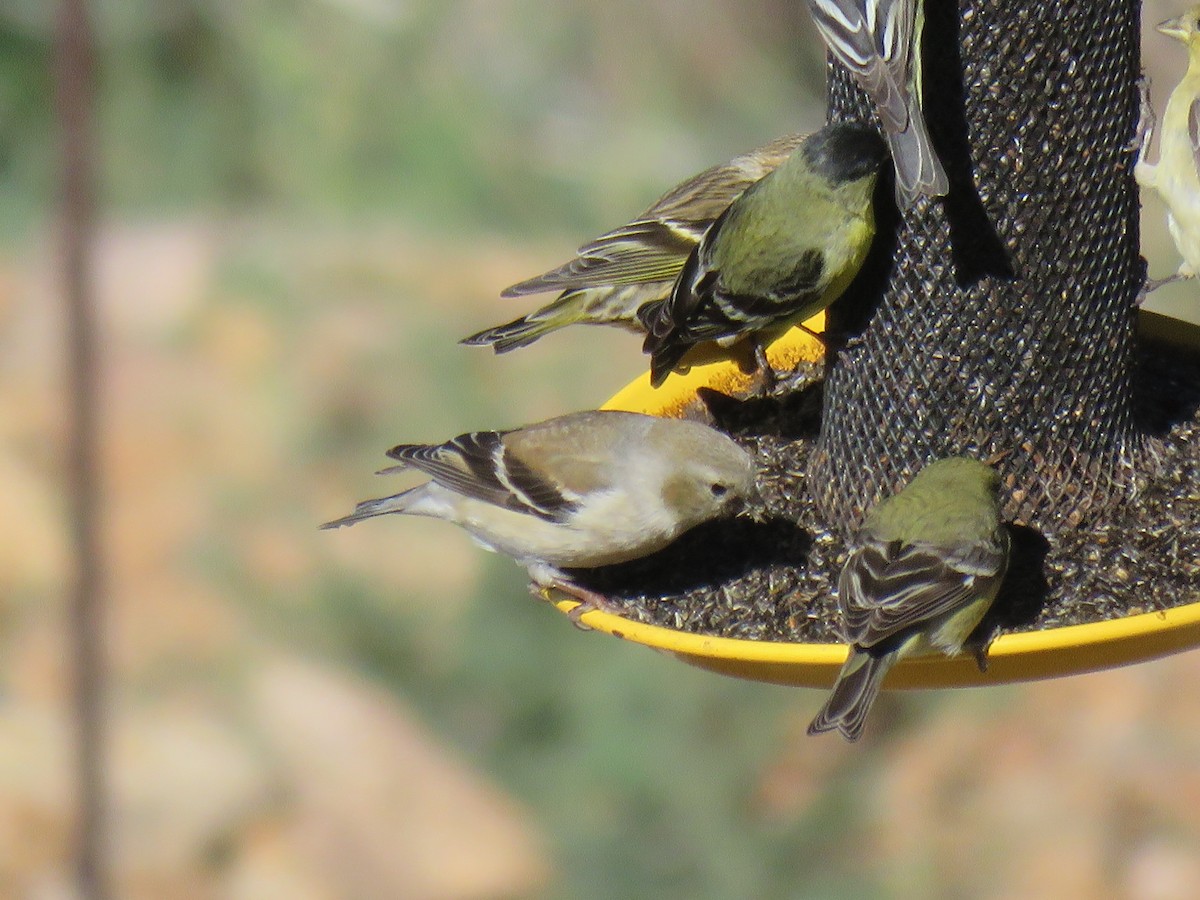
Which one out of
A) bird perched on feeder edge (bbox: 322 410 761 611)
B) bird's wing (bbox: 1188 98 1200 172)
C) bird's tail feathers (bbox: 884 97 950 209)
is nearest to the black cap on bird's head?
bird's tail feathers (bbox: 884 97 950 209)

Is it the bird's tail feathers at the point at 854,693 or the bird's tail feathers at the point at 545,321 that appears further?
the bird's tail feathers at the point at 545,321

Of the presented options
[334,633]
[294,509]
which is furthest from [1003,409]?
[294,509]

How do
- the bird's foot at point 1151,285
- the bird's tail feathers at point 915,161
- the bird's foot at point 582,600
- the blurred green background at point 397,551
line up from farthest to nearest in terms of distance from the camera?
the blurred green background at point 397,551 < the bird's foot at point 1151,285 < the bird's foot at point 582,600 < the bird's tail feathers at point 915,161

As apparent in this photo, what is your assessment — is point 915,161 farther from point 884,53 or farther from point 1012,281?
point 1012,281

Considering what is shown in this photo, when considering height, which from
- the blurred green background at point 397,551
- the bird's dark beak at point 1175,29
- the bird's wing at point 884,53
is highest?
the bird's wing at point 884,53

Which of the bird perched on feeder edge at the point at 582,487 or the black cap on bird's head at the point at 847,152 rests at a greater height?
the black cap on bird's head at the point at 847,152

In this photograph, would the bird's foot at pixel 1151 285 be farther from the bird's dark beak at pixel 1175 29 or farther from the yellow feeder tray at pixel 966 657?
the yellow feeder tray at pixel 966 657

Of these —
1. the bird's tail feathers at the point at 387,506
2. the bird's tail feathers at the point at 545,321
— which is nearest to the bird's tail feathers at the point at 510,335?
the bird's tail feathers at the point at 545,321
